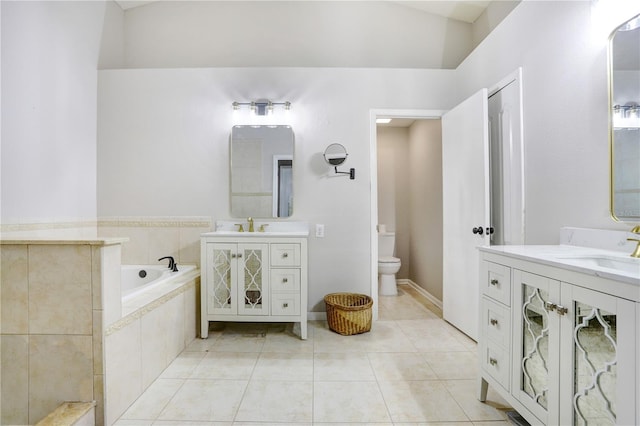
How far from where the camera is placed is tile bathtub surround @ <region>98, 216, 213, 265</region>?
2.91 metres

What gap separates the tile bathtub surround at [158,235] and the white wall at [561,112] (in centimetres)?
260

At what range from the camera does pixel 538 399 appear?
4.01ft

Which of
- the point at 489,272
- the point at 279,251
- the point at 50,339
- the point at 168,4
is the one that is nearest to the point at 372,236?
the point at 279,251

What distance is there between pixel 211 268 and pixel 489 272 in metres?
1.95

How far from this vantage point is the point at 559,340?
1.12 meters

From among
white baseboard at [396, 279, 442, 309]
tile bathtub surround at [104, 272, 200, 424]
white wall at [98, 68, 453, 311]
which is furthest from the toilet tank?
tile bathtub surround at [104, 272, 200, 424]

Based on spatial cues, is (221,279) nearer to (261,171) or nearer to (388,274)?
(261,171)

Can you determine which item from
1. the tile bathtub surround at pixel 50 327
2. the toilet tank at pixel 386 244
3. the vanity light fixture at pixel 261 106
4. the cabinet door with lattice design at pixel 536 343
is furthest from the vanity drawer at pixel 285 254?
the toilet tank at pixel 386 244

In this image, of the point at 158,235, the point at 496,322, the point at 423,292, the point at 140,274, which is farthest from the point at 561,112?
the point at 140,274

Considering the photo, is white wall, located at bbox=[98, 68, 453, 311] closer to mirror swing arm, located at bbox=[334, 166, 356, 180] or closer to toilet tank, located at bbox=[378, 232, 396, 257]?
mirror swing arm, located at bbox=[334, 166, 356, 180]

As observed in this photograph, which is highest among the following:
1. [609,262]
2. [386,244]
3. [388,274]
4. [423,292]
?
[609,262]

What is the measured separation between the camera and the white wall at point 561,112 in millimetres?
1479

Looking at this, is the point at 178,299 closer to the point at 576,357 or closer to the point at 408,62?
the point at 576,357

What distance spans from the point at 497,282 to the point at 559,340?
387 mm
